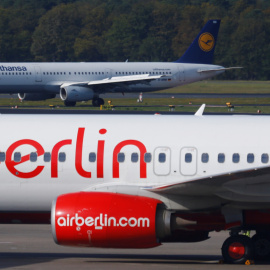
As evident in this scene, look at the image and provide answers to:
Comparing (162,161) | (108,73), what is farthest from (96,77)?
(162,161)

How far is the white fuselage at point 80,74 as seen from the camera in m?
67.1

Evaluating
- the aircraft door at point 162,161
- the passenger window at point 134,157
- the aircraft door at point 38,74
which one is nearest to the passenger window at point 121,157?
the passenger window at point 134,157

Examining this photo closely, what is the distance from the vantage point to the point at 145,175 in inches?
627

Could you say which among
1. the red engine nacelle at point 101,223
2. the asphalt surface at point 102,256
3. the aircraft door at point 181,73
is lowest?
the asphalt surface at point 102,256

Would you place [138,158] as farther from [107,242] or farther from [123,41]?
[123,41]

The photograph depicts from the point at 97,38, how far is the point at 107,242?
121000 millimetres

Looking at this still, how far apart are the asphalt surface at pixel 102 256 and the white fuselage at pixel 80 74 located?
48415 millimetres

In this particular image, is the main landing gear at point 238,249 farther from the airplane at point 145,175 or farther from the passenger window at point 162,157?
the passenger window at point 162,157

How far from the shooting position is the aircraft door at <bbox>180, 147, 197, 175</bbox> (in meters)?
15.9

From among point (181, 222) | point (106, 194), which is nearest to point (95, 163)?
point (106, 194)

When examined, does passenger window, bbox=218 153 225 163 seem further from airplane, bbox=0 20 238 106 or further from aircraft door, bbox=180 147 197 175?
airplane, bbox=0 20 238 106

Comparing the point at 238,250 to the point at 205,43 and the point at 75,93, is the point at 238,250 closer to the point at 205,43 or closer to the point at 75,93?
the point at 75,93

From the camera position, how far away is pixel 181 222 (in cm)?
1557

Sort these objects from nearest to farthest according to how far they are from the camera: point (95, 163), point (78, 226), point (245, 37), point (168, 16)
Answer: point (78, 226) < point (95, 163) < point (245, 37) < point (168, 16)
